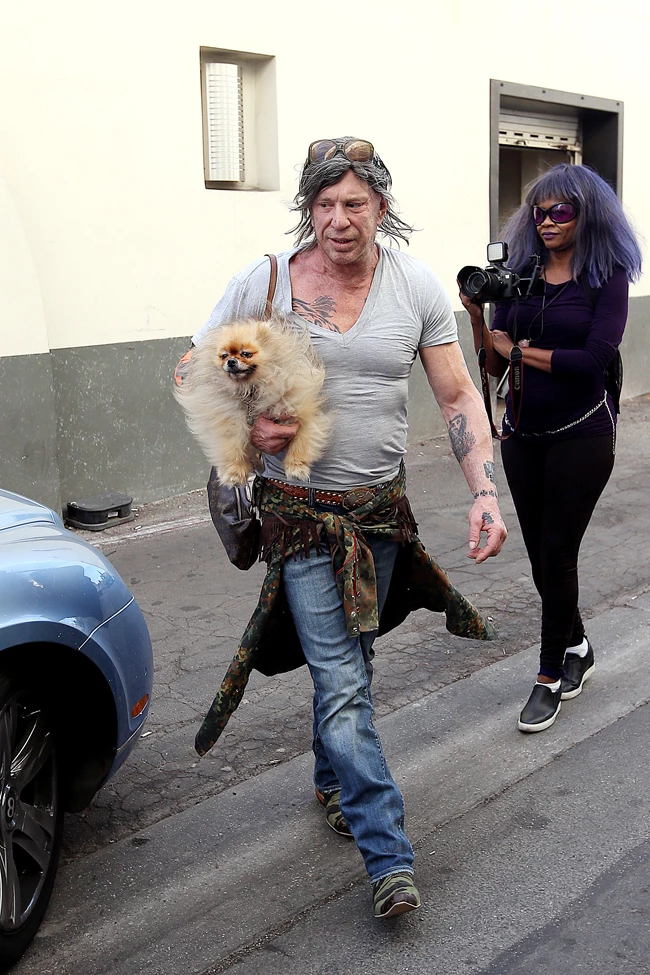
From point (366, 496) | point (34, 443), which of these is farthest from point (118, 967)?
point (34, 443)

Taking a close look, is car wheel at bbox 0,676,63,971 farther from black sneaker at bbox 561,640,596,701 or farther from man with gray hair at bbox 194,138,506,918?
black sneaker at bbox 561,640,596,701

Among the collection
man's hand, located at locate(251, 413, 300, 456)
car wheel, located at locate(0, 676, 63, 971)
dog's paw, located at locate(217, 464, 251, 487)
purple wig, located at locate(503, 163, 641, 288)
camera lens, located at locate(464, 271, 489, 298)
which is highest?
purple wig, located at locate(503, 163, 641, 288)

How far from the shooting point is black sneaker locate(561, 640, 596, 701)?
4383 mm

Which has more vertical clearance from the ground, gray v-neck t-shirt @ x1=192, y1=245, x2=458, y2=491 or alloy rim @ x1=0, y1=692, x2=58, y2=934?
gray v-neck t-shirt @ x1=192, y1=245, x2=458, y2=491

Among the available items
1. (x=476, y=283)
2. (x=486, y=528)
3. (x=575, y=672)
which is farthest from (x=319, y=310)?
(x=575, y=672)

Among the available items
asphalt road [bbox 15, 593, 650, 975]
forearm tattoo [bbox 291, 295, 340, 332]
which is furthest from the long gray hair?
asphalt road [bbox 15, 593, 650, 975]

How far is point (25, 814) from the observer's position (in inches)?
111

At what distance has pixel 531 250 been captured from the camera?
4.11 meters

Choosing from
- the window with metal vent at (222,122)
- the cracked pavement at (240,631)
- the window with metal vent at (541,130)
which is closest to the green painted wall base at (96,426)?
the cracked pavement at (240,631)

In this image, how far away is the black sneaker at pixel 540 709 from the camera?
4098 mm

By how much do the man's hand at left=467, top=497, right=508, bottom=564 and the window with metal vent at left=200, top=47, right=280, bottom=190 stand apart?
535cm

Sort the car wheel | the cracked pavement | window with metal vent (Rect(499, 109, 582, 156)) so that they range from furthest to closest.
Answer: window with metal vent (Rect(499, 109, 582, 156))
the cracked pavement
the car wheel

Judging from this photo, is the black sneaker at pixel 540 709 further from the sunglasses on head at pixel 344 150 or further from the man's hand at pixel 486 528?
the sunglasses on head at pixel 344 150

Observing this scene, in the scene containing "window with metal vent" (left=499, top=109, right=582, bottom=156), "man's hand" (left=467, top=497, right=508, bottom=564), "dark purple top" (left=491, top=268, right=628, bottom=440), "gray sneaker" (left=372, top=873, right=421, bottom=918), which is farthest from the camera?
"window with metal vent" (left=499, top=109, right=582, bottom=156)
